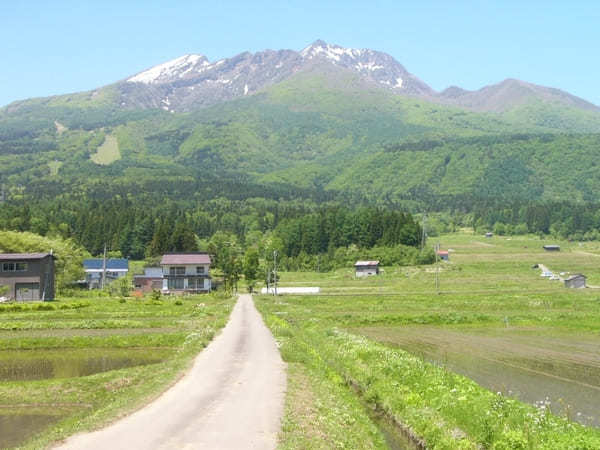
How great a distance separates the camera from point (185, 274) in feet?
312

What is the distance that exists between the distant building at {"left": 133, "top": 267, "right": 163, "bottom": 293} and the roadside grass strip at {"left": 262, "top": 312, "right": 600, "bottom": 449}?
237 ft

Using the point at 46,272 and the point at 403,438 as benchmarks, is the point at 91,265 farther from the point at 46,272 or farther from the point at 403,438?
the point at 403,438

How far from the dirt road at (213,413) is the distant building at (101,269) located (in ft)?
295

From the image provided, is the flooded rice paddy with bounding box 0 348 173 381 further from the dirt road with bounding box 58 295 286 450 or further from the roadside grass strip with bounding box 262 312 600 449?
the roadside grass strip with bounding box 262 312 600 449

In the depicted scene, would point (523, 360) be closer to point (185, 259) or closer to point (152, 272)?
point (185, 259)

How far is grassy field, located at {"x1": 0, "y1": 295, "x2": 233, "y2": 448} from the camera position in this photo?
18.7 m

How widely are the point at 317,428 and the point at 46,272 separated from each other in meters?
62.8

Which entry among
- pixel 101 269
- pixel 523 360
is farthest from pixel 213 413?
pixel 101 269

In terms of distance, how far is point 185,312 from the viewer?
58.4 meters

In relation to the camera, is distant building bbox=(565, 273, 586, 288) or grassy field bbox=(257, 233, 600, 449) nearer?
grassy field bbox=(257, 233, 600, 449)

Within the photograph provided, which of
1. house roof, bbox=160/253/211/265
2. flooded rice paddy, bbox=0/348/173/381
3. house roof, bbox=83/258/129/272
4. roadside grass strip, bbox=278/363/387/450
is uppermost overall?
house roof, bbox=160/253/211/265

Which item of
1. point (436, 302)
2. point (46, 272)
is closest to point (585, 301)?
point (436, 302)

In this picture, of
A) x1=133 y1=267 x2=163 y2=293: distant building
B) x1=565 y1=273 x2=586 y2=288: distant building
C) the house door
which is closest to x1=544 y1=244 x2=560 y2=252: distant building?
x1=565 y1=273 x2=586 y2=288: distant building

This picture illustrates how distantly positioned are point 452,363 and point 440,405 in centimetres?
1195
